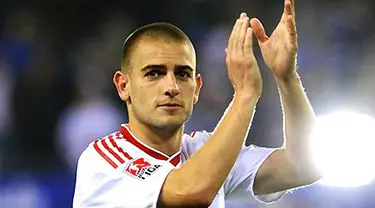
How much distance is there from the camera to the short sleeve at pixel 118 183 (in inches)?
77.9

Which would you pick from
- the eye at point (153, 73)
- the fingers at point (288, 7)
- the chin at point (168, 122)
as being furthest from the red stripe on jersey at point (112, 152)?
the fingers at point (288, 7)

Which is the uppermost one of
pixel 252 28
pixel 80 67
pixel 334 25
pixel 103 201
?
pixel 334 25

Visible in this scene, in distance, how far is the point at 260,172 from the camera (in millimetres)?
2373

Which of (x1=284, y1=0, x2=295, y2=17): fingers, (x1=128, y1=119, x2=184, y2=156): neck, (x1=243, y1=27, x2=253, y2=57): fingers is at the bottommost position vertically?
(x1=128, y1=119, x2=184, y2=156): neck

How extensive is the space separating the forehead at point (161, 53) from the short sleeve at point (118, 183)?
277 millimetres

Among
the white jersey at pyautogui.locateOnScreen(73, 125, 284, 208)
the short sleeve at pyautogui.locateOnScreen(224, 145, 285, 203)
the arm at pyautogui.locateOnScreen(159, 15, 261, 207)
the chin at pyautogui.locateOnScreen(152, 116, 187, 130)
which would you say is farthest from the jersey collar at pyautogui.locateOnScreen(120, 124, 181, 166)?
the arm at pyautogui.locateOnScreen(159, 15, 261, 207)

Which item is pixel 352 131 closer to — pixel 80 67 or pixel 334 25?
pixel 334 25

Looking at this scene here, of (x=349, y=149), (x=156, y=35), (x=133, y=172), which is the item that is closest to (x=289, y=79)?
(x=156, y=35)

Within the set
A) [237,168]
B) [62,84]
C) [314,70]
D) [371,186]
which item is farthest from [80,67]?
[237,168]

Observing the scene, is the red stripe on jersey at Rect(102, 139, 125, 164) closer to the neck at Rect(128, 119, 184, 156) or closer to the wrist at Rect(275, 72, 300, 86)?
the neck at Rect(128, 119, 184, 156)

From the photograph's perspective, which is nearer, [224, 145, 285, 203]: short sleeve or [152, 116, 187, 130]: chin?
[152, 116, 187, 130]: chin

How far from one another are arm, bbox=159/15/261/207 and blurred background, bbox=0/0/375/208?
2.19 meters

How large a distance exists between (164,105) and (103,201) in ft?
1.00

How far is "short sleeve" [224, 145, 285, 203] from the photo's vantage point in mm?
2367
